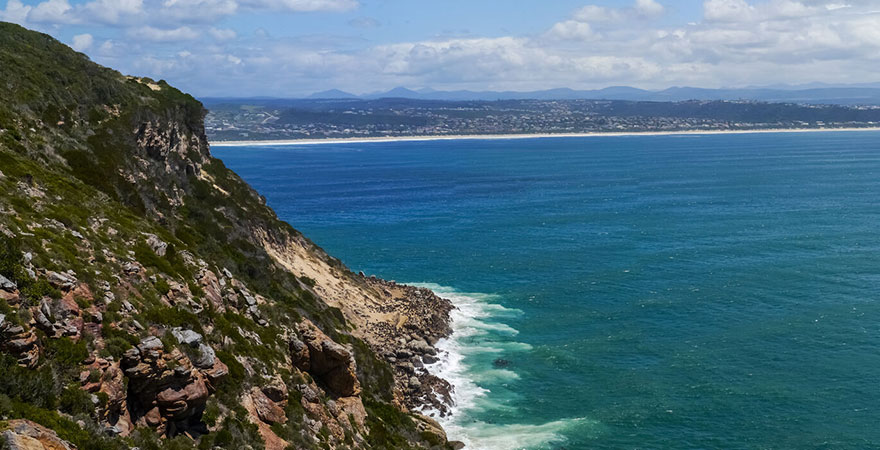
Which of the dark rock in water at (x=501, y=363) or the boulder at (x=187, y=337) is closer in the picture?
the boulder at (x=187, y=337)

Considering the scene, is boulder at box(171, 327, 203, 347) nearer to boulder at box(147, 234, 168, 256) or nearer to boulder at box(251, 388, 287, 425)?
boulder at box(251, 388, 287, 425)

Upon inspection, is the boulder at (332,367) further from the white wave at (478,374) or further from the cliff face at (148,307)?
the white wave at (478,374)

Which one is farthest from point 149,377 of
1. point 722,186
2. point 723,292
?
point 722,186

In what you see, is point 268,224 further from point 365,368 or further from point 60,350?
point 60,350

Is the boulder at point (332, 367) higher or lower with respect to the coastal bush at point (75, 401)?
lower

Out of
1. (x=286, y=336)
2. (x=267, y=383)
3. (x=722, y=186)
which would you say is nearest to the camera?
(x=267, y=383)

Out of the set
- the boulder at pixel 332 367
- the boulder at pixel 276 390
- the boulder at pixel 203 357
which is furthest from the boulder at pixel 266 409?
the boulder at pixel 332 367
